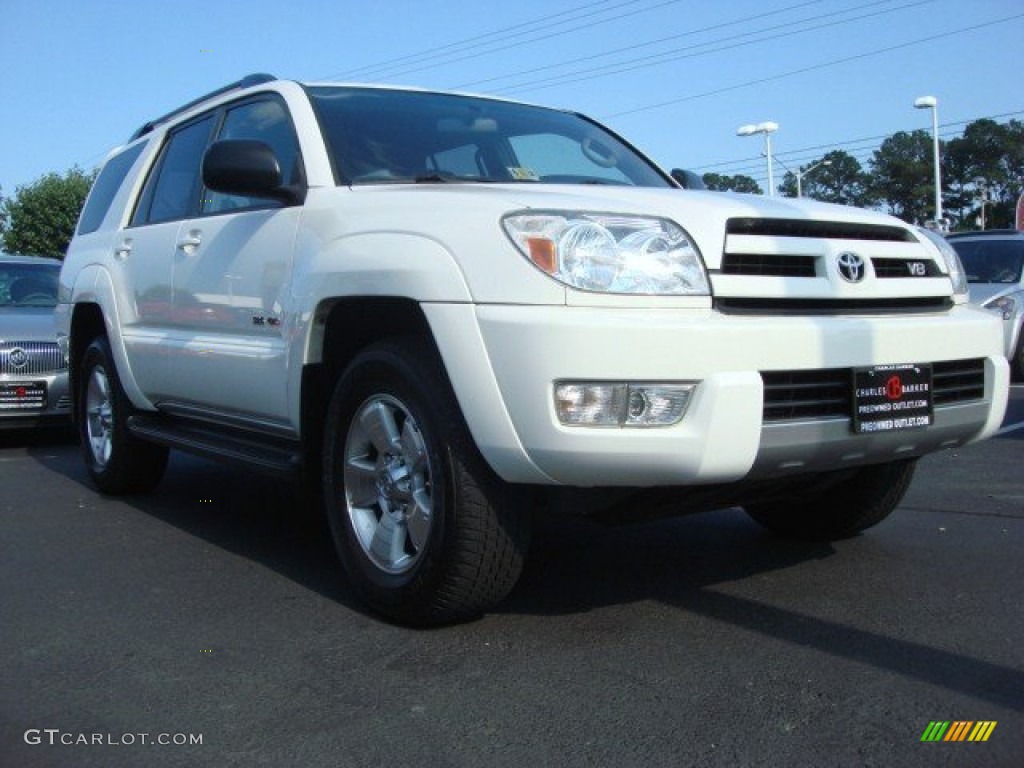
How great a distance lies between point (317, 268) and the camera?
148 inches

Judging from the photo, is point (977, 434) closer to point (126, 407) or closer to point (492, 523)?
point (492, 523)

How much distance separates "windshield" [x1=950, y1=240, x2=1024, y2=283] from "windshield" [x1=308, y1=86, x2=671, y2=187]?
812 centimetres

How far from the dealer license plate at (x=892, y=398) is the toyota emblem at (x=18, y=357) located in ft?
22.7

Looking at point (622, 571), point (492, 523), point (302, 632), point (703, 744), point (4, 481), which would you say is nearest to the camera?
point (703, 744)

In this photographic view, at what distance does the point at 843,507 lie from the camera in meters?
4.40

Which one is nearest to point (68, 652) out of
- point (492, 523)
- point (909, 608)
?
point (492, 523)

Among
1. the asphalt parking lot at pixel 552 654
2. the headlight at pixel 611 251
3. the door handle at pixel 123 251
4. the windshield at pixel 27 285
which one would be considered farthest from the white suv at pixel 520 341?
the windshield at pixel 27 285

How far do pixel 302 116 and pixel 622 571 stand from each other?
219 centimetres

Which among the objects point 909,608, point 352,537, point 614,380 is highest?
point 614,380

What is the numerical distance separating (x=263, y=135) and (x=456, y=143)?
865 mm

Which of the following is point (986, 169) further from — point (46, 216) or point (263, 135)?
point (263, 135)

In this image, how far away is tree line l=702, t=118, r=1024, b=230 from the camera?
144ft

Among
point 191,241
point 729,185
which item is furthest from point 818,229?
point 729,185

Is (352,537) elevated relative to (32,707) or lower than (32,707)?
elevated
